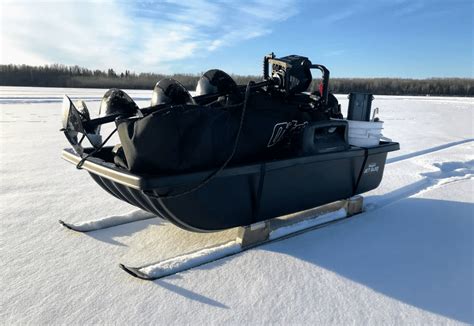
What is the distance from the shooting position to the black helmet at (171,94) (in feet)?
7.22

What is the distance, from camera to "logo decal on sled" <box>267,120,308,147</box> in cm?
221

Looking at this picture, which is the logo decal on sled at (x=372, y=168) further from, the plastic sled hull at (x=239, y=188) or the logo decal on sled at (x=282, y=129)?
the logo decal on sled at (x=282, y=129)

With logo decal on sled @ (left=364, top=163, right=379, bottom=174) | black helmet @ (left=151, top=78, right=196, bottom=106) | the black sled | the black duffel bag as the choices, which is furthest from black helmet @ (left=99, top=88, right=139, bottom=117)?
logo decal on sled @ (left=364, top=163, right=379, bottom=174)

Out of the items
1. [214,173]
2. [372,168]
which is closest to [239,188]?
[214,173]

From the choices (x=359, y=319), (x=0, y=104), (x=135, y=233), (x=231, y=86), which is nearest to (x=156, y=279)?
(x=135, y=233)

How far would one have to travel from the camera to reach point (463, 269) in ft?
6.72

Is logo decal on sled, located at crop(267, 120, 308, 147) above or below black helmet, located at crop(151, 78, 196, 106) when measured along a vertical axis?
below

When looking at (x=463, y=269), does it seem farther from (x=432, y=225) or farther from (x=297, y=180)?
(x=297, y=180)

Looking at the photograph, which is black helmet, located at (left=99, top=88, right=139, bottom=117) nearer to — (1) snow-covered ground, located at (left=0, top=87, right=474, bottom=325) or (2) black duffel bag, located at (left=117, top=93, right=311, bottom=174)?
(2) black duffel bag, located at (left=117, top=93, right=311, bottom=174)

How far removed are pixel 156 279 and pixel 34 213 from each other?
1249 mm

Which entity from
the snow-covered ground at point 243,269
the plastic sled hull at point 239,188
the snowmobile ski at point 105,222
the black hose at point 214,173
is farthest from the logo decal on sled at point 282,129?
the snowmobile ski at point 105,222

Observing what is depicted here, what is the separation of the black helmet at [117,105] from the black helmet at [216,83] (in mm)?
408

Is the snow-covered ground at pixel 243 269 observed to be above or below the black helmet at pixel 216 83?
below

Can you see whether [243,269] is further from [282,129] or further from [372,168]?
[372,168]
